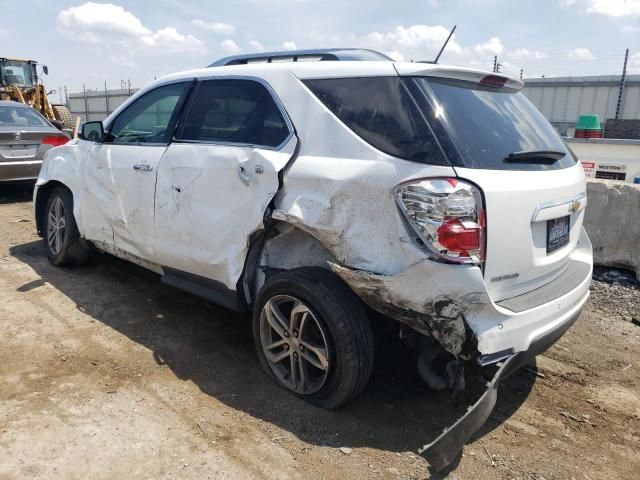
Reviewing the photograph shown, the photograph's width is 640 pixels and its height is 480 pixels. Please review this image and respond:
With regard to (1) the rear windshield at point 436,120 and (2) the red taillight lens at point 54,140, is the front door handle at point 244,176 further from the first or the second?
(2) the red taillight lens at point 54,140

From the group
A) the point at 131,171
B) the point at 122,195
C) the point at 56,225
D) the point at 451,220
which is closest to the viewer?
the point at 451,220

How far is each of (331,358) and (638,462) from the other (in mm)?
1651

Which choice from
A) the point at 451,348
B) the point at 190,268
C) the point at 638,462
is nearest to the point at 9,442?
the point at 190,268

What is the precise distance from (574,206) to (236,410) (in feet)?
7.25

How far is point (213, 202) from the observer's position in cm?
328

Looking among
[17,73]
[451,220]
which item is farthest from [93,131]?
[17,73]

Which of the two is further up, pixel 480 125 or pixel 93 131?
pixel 480 125

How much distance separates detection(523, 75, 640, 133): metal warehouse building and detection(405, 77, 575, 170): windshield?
1194cm

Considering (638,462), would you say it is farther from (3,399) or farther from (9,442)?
(3,399)

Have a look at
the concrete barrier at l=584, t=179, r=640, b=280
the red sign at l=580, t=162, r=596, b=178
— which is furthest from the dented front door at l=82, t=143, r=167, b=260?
the red sign at l=580, t=162, r=596, b=178

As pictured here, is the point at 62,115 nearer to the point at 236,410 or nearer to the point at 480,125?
the point at 236,410

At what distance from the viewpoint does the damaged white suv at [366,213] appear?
2.38 m

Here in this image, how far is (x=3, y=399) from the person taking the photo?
2979mm

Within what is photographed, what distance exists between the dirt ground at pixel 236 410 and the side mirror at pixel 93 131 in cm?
143
